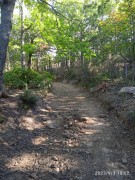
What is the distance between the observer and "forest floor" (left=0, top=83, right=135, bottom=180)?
524 cm

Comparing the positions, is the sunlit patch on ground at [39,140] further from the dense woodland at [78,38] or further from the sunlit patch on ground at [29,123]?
the dense woodland at [78,38]

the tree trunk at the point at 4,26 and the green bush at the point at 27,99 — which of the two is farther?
the green bush at the point at 27,99

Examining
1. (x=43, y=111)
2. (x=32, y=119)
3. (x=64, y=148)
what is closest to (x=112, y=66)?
(x=43, y=111)

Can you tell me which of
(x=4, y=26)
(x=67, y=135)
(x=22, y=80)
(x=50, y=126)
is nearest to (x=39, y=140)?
(x=67, y=135)

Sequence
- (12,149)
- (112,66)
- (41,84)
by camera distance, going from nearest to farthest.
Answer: (12,149)
(41,84)
(112,66)

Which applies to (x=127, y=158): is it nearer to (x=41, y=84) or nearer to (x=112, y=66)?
(x=41, y=84)

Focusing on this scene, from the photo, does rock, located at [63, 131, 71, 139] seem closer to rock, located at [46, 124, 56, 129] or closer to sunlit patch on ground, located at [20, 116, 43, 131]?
rock, located at [46, 124, 56, 129]

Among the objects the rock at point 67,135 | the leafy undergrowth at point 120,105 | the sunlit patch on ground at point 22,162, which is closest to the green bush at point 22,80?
the leafy undergrowth at point 120,105

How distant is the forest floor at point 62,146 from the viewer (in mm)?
5242

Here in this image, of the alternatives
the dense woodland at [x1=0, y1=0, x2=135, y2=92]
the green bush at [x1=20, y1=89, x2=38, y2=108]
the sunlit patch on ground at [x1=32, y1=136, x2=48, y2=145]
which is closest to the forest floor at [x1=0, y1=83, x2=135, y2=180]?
the sunlit patch on ground at [x1=32, y1=136, x2=48, y2=145]

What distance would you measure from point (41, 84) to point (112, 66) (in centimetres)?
794

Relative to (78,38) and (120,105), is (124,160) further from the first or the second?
(78,38)

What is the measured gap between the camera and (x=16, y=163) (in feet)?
18.2

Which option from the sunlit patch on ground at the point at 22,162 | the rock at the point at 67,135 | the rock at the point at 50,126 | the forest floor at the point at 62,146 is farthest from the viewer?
the rock at the point at 50,126
